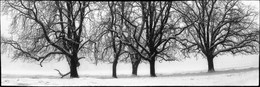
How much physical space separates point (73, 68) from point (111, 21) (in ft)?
17.3

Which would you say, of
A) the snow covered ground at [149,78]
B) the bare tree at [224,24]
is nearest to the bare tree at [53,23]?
the snow covered ground at [149,78]

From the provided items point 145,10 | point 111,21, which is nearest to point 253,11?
point 145,10

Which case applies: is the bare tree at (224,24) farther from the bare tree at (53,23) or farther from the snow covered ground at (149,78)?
the bare tree at (53,23)

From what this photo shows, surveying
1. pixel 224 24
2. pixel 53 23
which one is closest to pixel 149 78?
pixel 53 23

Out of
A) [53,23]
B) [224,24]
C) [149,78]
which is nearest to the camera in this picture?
[149,78]

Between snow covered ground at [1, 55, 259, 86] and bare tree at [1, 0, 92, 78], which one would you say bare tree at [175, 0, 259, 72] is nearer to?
snow covered ground at [1, 55, 259, 86]

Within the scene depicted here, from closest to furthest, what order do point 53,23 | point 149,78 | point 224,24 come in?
point 149,78 → point 53,23 → point 224,24

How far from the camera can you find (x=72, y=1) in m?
26.9

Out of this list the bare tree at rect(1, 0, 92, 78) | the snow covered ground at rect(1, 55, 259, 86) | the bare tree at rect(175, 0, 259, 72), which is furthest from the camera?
the bare tree at rect(175, 0, 259, 72)

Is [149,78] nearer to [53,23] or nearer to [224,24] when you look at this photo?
[53,23]

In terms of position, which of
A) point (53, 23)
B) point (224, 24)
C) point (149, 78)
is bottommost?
point (149, 78)

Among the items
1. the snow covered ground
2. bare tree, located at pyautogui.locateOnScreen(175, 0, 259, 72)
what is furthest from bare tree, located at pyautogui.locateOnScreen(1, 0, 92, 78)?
bare tree, located at pyautogui.locateOnScreen(175, 0, 259, 72)

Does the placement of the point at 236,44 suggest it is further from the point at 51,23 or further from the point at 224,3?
the point at 51,23

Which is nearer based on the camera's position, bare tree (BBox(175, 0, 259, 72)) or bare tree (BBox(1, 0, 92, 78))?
bare tree (BBox(1, 0, 92, 78))
